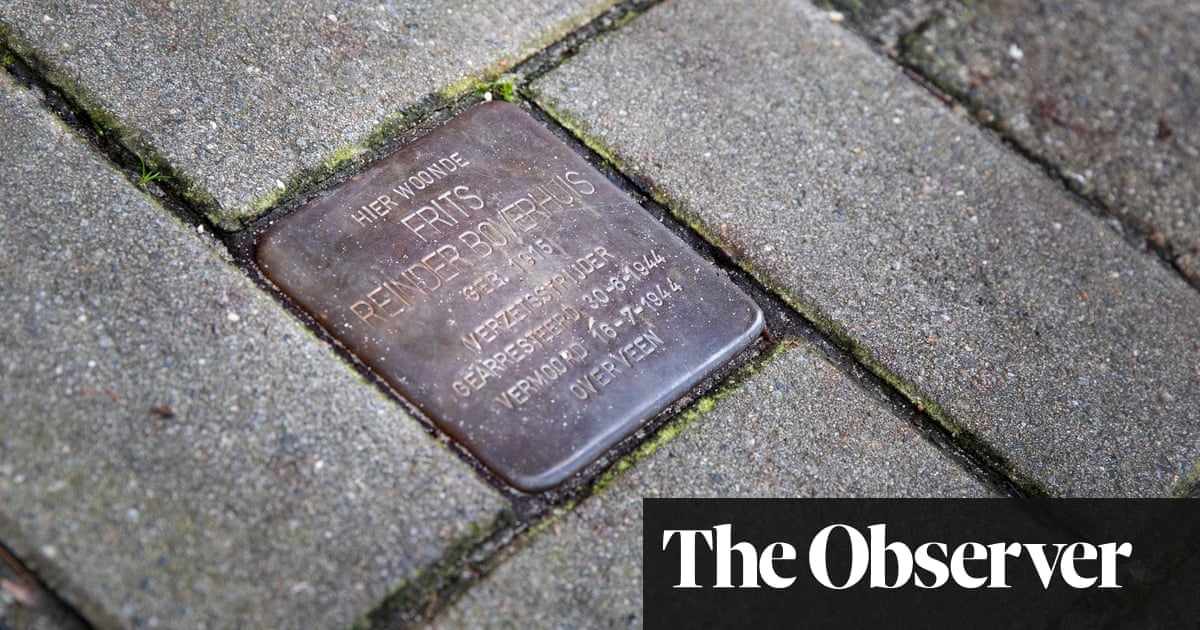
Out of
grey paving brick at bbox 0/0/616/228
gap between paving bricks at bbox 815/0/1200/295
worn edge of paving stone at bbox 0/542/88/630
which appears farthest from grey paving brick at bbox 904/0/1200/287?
worn edge of paving stone at bbox 0/542/88/630

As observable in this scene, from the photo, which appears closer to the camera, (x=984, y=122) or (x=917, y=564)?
(x=917, y=564)

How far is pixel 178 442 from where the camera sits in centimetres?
148

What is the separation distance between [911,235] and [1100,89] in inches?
31.5

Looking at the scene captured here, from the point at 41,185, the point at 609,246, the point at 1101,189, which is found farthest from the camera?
the point at 1101,189

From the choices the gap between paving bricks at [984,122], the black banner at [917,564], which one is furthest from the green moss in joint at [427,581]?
the gap between paving bricks at [984,122]

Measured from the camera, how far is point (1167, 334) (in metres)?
1.96

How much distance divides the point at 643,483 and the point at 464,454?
30 centimetres

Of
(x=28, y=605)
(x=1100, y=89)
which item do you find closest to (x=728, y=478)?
(x=28, y=605)

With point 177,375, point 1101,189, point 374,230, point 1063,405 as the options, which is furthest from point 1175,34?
point 177,375

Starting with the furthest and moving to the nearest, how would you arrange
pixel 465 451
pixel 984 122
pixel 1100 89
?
pixel 1100 89 → pixel 984 122 → pixel 465 451

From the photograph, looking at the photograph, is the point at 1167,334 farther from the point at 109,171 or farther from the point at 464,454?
the point at 109,171

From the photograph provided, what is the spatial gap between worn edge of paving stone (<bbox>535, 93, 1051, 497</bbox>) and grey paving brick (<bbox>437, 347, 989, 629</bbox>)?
0.07m

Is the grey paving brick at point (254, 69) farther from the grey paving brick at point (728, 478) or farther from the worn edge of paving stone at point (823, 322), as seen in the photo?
the grey paving brick at point (728, 478)

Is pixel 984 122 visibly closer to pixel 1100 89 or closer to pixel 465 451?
pixel 1100 89
